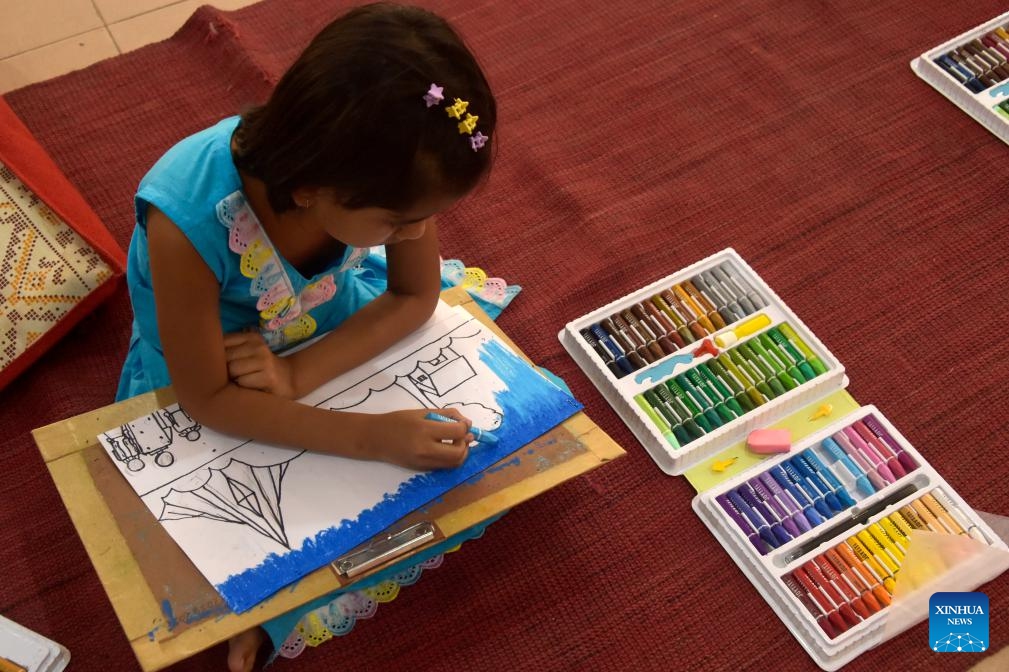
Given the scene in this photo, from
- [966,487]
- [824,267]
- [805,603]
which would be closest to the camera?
[805,603]

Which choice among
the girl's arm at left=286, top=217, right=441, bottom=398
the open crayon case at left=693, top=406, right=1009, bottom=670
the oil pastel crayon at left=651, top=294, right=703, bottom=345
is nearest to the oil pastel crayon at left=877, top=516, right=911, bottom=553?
the open crayon case at left=693, top=406, right=1009, bottom=670

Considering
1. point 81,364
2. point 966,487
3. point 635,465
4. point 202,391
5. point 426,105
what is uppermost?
point 426,105

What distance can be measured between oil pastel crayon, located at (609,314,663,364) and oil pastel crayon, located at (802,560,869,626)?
322mm

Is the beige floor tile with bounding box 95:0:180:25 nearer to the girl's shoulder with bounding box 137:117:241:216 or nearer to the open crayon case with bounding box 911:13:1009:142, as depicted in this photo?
the girl's shoulder with bounding box 137:117:241:216

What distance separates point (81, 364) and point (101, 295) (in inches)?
3.7

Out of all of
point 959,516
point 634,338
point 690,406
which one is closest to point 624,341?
point 634,338

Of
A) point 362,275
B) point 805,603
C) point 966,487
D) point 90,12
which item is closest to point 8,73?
point 90,12

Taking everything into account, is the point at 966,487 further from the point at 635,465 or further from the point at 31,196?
the point at 31,196

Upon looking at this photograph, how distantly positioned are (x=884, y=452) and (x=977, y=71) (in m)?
0.73

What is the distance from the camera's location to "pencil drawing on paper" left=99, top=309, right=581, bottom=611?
0.89 m

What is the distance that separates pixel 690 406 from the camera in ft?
3.92

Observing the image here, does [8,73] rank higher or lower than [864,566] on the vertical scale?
higher

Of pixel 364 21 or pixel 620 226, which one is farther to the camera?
pixel 620 226

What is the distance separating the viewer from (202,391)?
0.91m
